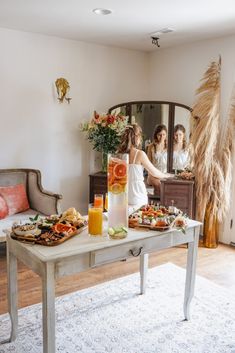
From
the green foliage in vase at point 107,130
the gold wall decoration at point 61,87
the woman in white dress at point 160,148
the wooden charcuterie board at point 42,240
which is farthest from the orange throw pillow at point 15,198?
the wooden charcuterie board at point 42,240

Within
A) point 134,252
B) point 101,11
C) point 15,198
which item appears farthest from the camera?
point 15,198

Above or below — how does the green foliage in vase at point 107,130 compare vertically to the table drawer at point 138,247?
above

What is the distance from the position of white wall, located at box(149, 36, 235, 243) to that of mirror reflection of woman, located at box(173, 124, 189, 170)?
433 mm

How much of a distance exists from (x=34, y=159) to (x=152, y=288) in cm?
226

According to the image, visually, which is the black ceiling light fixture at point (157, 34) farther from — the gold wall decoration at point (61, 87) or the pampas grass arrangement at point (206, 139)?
the gold wall decoration at point (61, 87)

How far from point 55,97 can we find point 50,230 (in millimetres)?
2807

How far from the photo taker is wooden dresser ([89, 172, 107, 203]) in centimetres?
454

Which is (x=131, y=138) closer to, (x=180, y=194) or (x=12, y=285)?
(x=180, y=194)

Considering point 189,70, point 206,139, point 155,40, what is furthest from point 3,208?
point 189,70

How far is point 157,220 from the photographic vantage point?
89.5 inches

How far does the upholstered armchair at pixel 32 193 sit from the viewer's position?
3846 mm

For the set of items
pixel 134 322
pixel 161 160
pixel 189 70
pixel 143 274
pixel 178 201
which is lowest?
pixel 134 322

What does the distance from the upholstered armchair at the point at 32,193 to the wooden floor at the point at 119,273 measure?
567mm

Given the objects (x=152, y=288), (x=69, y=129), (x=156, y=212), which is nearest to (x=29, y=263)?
(x=156, y=212)
